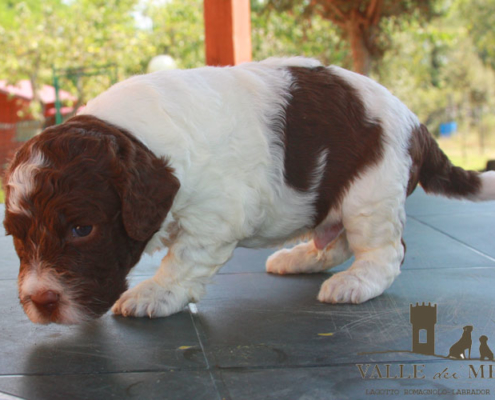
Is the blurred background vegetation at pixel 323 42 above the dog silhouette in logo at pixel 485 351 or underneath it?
underneath

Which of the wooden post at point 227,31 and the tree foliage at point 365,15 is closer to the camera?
the wooden post at point 227,31

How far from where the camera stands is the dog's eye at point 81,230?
2492 mm

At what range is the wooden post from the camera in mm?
6977

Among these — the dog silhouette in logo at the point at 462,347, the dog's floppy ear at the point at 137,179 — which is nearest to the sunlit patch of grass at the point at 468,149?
the dog silhouette in logo at the point at 462,347

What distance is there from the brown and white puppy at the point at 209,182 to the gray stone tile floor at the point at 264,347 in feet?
0.56


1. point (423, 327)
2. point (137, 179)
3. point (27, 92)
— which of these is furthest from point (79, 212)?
point (27, 92)

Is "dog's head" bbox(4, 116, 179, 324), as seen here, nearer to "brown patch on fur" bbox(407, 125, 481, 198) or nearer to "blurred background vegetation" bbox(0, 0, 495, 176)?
"brown patch on fur" bbox(407, 125, 481, 198)

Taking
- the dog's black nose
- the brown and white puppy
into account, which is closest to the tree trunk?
the brown and white puppy

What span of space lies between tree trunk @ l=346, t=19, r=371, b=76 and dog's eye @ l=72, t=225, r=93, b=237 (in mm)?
13892

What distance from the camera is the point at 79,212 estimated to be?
2451 mm

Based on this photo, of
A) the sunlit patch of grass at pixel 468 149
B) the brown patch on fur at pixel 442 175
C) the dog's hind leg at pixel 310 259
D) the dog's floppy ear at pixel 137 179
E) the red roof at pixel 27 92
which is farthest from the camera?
the red roof at pixel 27 92

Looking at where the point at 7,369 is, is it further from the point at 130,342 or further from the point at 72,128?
the point at 72,128

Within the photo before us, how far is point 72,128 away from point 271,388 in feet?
4.61

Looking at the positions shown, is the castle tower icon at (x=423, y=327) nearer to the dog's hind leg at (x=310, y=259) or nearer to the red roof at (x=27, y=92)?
the dog's hind leg at (x=310, y=259)
